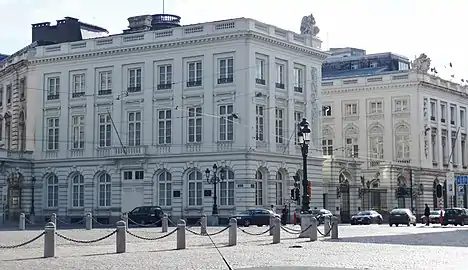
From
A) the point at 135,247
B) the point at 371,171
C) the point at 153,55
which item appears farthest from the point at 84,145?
the point at 135,247

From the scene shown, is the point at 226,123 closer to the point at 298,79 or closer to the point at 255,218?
the point at 298,79

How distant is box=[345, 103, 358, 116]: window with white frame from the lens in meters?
91.2

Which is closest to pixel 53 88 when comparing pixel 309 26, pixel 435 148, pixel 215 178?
pixel 215 178

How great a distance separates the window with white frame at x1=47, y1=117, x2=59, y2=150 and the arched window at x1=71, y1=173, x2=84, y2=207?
3507 mm

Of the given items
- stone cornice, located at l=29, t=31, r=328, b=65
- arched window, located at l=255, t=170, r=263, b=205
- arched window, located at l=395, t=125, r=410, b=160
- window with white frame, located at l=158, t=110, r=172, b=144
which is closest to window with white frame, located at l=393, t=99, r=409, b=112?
arched window, located at l=395, t=125, r=410, b=160

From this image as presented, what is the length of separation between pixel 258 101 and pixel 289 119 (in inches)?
167

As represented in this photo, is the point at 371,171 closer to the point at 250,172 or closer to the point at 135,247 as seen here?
the point at 250,172

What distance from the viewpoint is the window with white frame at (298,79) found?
70062 millimetres

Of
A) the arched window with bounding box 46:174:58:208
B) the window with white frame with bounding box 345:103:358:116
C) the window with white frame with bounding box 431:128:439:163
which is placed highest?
the window with white frame with bounding box 345:103:358:116

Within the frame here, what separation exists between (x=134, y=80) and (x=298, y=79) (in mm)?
14011

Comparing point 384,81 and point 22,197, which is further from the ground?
point 384,81

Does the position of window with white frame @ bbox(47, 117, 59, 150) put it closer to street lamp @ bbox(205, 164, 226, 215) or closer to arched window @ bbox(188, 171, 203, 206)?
arched window @ bbox(188, 171, 203, 206)

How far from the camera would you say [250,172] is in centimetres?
6325

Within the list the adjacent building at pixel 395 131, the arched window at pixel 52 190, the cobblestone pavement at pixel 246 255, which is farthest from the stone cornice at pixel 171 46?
the cobblestone pavement at pixel 246 255
